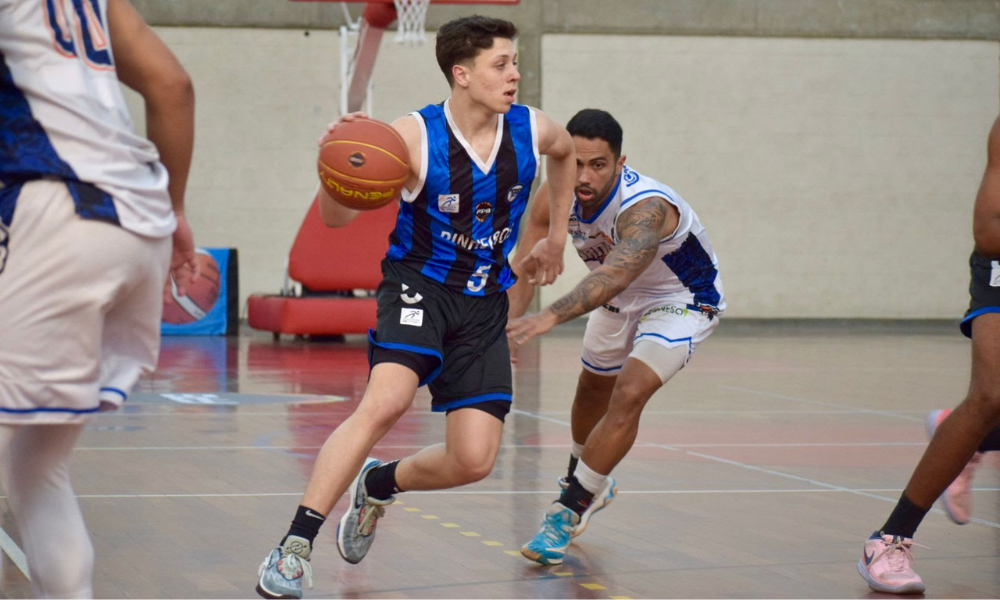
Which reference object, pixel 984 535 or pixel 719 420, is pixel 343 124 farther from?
pixel 719 420

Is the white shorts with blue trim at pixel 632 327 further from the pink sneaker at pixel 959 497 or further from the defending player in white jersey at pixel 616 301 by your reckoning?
the pink sneaker at pixel 959 497

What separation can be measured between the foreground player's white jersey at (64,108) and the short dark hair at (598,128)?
2681 mm

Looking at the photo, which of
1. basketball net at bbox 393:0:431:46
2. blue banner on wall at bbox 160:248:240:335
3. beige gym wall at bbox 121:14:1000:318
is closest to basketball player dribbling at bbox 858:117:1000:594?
basketball net at bbox 393:0:431:46

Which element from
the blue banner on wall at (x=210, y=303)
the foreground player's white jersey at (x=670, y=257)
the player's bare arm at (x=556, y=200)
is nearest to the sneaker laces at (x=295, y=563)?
the player's bare arm at (x=556, y=200)

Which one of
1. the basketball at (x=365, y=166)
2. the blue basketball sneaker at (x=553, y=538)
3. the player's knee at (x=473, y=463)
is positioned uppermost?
the basketball at (x=365, y=166)

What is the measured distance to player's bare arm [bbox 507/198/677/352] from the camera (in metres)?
4.25

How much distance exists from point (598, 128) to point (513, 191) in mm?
678

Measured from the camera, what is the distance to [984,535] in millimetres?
5254

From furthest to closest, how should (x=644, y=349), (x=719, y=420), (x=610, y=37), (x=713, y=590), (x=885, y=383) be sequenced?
(x=610, y=37) → (x=885, y=383) → (x=719, y=420) → (x=644, y=349) → (x=713, y=590)

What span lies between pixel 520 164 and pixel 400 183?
44cm

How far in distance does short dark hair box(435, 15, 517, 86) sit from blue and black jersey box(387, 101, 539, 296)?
0.58 ft

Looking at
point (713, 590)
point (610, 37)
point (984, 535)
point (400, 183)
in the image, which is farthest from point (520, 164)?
point (610, 37)

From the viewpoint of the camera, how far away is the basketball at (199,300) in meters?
16.4

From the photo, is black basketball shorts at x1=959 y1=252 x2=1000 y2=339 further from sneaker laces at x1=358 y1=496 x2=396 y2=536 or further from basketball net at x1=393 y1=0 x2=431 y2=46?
basketball net at x1=393 y1=0 x2=431 y2=46
